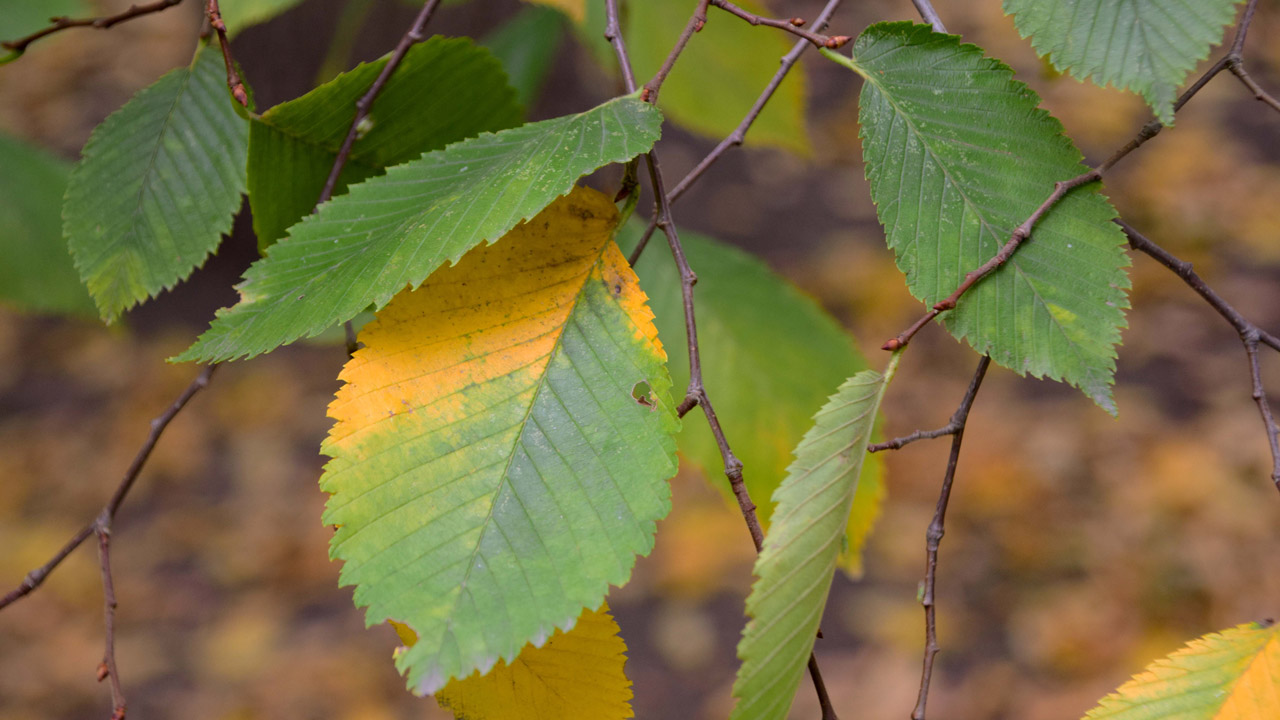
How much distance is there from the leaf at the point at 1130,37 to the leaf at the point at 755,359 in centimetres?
44

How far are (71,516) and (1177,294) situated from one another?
3606 millimetres

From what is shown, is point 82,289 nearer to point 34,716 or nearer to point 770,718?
point 770,718

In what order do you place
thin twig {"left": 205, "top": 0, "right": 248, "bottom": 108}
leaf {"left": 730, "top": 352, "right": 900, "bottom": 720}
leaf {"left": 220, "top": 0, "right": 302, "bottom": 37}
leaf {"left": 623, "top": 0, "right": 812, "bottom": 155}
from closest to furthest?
leaf {"left": 730, "top": 352, "right": 900, "bottom": 720}
thin twig {"left": 205, "top": 0, "right": 248, "bottom": 108}
leaf {"left": 220, "top": 0, "right": 302, "bottom": 37}
leaf {"left": 623, "top": 0, "right": 812, "bottom": 155}

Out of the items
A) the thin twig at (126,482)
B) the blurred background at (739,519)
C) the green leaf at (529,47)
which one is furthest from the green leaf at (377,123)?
the blurred background at (739,519)

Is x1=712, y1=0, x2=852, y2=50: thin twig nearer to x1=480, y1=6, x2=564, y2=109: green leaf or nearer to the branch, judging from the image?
the branch

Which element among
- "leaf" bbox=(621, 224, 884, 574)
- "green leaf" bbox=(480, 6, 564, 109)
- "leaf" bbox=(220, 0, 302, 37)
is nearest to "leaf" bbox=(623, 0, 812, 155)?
"leaf" bbox=(621, 224, 884, 574)

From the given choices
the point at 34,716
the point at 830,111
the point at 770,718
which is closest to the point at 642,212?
the point at 830,111

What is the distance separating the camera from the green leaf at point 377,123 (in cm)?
62

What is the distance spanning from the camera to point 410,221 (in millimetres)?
545

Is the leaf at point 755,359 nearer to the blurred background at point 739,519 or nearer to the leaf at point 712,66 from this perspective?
the leaf at point 712,66

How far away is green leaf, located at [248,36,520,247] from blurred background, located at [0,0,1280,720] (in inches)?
58.5

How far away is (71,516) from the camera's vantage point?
2.89m

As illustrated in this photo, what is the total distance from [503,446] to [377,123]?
289mm

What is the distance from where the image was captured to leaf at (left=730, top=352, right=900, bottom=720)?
1.52 ft
